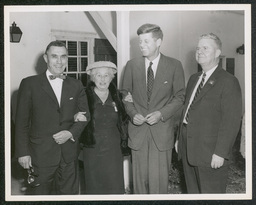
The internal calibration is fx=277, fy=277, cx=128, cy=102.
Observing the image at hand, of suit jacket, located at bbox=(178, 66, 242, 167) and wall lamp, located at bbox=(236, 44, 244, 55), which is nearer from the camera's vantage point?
suit jacket, located at bbox=(178, 66, 242, 167)

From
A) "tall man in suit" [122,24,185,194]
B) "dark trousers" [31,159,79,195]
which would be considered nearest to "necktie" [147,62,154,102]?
"tall man in suit" [122,24,185,194]

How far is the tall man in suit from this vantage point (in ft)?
6.75

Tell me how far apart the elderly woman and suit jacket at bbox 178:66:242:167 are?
53 cm

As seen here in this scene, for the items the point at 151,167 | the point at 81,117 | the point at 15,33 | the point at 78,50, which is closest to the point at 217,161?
the point at 151,167

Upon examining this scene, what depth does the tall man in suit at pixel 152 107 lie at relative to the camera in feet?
6.75

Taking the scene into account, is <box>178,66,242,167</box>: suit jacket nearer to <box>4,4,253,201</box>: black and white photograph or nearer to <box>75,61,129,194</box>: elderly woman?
<box>4,4,253,201</box>: black and white photograph

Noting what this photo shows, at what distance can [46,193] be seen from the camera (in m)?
2.14

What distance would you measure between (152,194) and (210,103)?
0.84 meters

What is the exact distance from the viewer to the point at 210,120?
198 centimetres

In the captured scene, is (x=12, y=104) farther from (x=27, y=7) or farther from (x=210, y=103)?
(x=210, y=103)

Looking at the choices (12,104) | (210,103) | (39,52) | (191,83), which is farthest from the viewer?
(39,52)

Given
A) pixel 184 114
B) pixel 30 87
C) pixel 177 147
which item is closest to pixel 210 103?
pixel 184 114

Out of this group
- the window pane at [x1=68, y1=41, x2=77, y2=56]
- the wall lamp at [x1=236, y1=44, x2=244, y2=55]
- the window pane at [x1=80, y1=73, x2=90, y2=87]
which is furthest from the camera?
the window pane at [x1=68, y1=41, x2=77, y2=56]

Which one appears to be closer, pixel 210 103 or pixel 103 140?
pixel 210 103
